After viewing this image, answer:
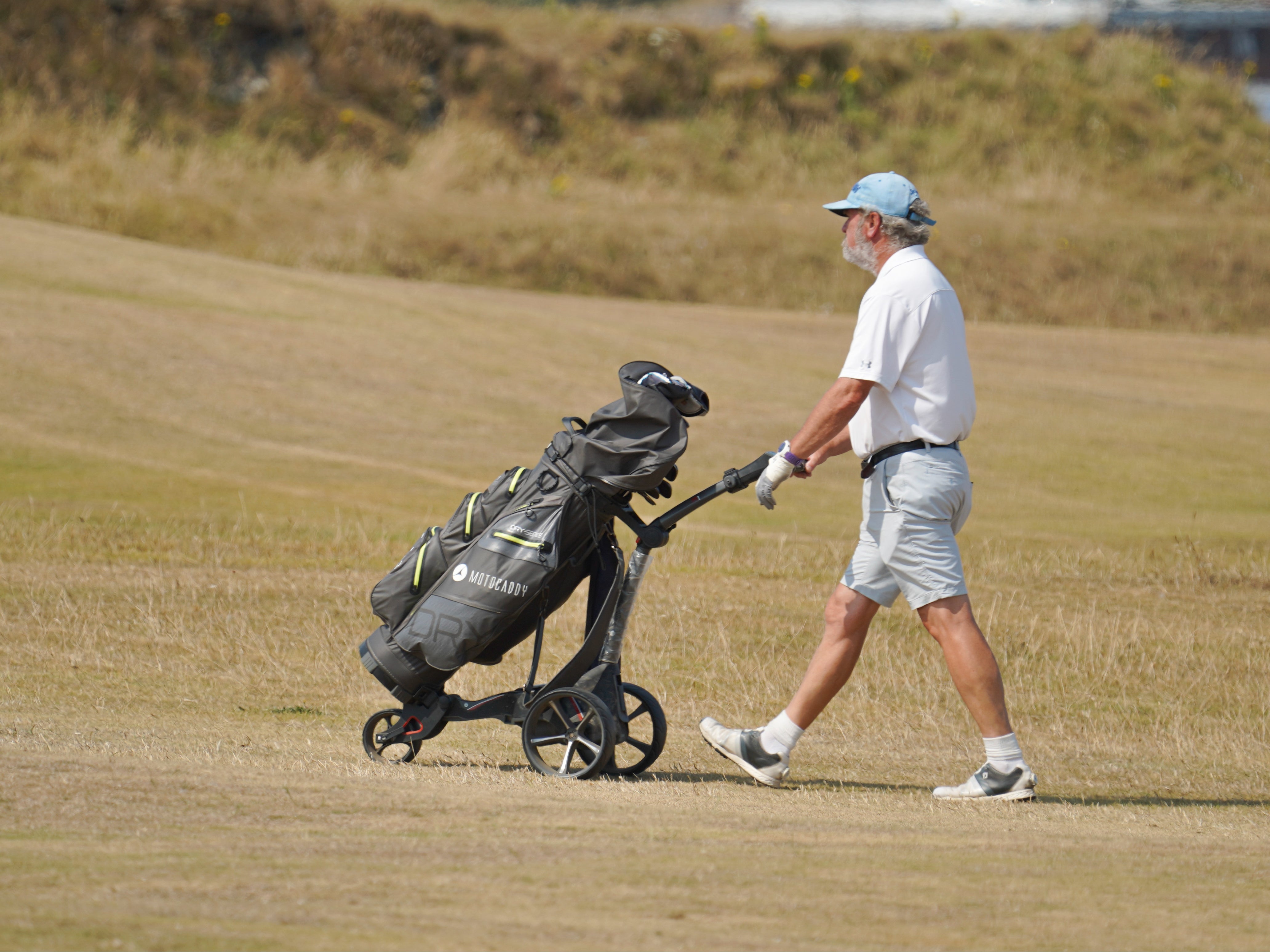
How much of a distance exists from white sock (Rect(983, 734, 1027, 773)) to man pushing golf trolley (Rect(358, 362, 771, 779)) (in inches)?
45.5

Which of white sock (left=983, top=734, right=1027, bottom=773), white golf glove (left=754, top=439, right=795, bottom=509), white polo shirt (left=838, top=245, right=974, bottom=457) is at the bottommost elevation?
white sock (left=983, top=734, right=1027, bottom=773)

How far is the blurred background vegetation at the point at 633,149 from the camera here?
2867 centimetres

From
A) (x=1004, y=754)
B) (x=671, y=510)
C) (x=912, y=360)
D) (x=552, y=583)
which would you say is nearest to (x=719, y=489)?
(x=671, y=510)

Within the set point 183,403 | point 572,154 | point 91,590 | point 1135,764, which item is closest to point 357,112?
point 572,154

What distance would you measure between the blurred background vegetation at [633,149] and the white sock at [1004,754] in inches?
880

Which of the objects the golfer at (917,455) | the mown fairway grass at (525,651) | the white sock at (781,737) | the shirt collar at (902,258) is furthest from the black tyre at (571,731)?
the shirt collar at (902,258)

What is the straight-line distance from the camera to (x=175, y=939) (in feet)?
11.0

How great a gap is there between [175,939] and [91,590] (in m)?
6.58

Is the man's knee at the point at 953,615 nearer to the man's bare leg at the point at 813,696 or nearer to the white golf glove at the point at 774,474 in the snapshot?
the man's bare leg at the point at 813,696

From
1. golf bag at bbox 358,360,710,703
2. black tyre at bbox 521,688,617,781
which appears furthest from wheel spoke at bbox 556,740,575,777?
golf bag at bbox 358,360,710,703

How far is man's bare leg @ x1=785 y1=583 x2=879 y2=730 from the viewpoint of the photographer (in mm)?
5934

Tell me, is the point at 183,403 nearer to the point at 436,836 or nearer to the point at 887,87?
the point at 436,836

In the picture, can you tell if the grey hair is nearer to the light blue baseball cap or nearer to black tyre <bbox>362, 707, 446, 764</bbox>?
the light blue baseball cap

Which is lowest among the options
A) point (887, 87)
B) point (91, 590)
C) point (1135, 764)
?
point (91, 590)
